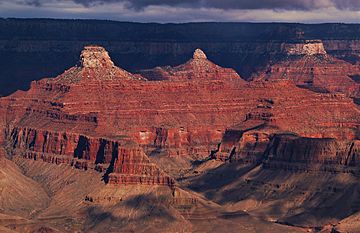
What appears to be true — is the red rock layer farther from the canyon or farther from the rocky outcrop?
the rocky outcrop

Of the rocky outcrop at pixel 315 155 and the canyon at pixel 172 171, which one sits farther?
the rocky outcrop at pixel 315 155

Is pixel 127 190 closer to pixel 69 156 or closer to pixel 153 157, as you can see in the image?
pixel 69 156

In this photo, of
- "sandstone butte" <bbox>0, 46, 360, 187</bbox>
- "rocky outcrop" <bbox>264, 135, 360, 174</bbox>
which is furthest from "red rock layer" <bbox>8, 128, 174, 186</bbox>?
"rocky outcrop" <bbox>264, 135, 360, 174</bbox>

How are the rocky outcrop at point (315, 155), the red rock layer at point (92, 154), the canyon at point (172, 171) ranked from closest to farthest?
1. the canyon at point (172, 171)
2. the red rock layer at point (92, 154)
3. the rocky outcrop at point (315, 155)

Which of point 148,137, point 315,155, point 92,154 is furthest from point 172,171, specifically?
point 315,155

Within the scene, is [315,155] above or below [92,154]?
above

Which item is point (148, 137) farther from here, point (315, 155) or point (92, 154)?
point (315, 155)

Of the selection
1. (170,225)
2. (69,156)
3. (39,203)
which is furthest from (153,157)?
(170,225)

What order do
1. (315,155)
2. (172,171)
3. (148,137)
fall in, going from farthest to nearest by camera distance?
1. (148,137)
2. (172,171)
3. (315,155)

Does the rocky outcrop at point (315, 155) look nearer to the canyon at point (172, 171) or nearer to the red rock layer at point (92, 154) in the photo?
the canyon at point (172, 171)

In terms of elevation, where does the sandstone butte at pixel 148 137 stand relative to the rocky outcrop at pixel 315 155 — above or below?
below

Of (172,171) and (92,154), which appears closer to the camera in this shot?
(92,154)

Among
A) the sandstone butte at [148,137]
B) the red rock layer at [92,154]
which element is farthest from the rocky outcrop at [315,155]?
the red rock layer at [92,154]
